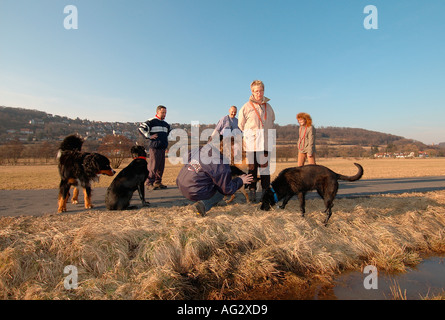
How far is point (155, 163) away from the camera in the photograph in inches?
283

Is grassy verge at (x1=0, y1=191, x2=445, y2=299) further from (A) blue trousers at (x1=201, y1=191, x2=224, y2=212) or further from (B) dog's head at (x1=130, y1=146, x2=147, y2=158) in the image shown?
(B) dog's head at (x1=130, y1=146, x2=147, y2=158)

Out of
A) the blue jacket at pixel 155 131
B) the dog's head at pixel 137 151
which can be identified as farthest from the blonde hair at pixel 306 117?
the dog's head at pixel 137 151

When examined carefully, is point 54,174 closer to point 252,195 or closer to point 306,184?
point 252,195

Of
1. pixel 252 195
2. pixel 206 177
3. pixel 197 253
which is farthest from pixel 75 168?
pixel 252 195

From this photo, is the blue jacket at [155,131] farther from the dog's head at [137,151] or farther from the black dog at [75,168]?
the black dog at [75,168]

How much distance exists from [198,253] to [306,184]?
2448 mm

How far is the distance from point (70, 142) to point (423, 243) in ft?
22.3

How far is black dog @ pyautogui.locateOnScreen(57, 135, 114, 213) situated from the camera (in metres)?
4.55

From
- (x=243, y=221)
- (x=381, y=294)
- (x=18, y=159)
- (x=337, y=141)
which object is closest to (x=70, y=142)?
(x=243, y=221)

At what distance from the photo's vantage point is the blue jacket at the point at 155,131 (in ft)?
23.0

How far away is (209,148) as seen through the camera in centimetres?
369

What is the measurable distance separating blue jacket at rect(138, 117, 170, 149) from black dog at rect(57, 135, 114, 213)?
219cm

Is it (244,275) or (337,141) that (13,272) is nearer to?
(244,275)

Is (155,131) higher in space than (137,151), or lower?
higher
